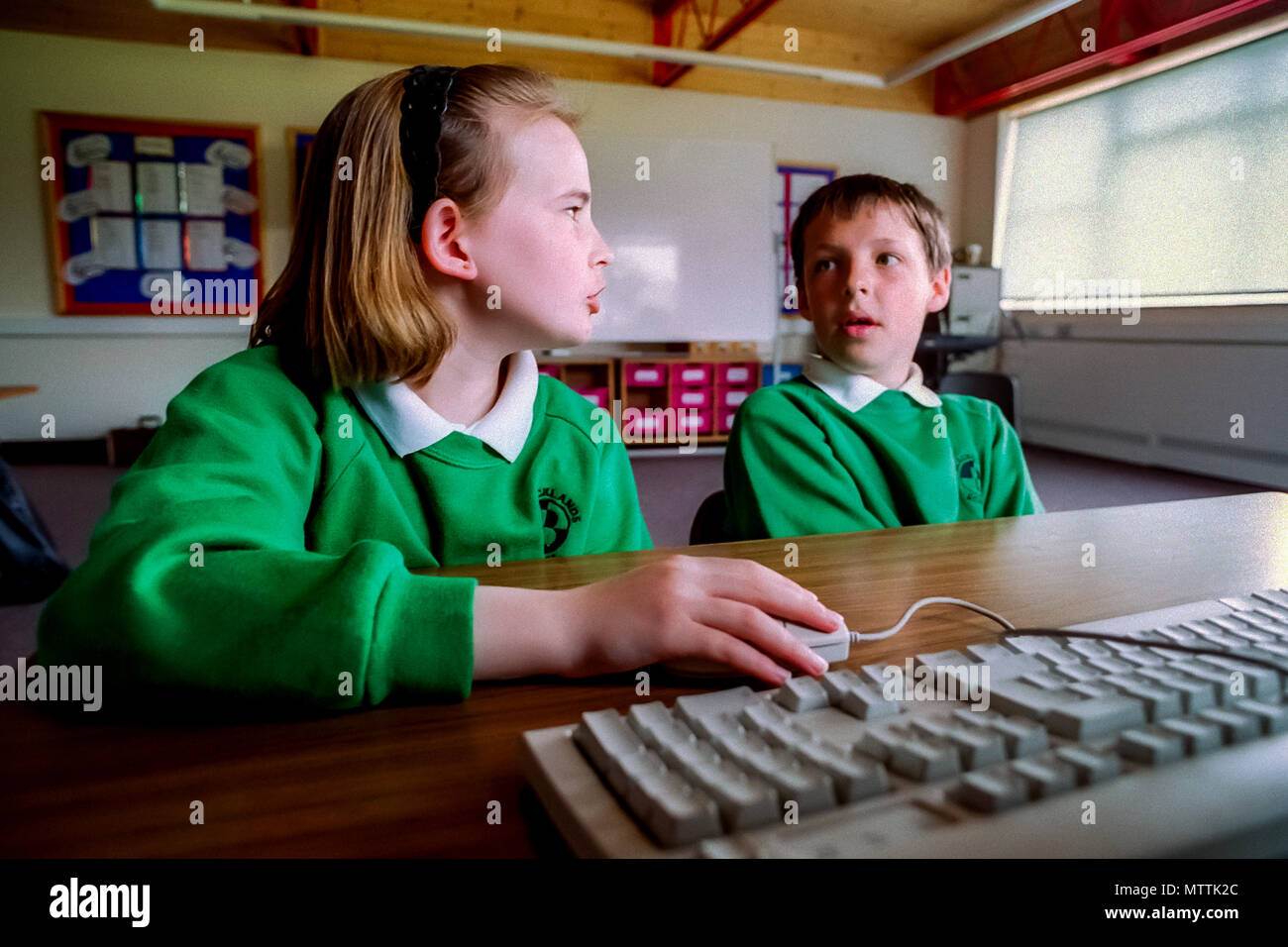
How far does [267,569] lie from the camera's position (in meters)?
0.47

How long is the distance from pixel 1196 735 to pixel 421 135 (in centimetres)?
77

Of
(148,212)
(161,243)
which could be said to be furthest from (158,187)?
(161,243)

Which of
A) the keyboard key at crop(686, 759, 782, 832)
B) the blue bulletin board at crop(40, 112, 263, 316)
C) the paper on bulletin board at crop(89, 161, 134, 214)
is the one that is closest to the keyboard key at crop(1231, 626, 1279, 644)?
the keyboard key at crop(686, 759, 782, 832)

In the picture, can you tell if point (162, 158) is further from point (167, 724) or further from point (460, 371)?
point (167, 724)

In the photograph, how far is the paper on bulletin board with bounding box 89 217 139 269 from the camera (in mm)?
4879

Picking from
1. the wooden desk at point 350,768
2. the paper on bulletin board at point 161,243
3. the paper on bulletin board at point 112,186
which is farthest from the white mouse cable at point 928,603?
the paper on bulletin board at point 112,186

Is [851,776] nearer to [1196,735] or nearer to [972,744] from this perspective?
[972,744]

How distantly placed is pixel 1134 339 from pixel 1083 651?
17.4ft

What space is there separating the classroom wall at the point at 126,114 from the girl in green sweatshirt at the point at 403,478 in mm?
4276

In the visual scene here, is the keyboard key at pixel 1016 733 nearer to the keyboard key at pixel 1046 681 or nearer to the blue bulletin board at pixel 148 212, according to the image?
the keyboard key at pixel 1046 681

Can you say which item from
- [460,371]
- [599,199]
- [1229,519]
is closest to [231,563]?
[460,371]

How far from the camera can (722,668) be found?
48 cm

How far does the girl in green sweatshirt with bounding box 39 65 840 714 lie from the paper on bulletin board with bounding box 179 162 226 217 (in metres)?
4.94

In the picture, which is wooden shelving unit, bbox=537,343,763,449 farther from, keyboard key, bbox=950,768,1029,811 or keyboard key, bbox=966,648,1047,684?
keyboard key, bbox=950,768,1029,811
